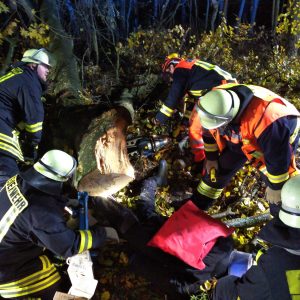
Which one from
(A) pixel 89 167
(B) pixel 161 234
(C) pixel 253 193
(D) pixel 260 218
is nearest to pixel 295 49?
(C) pixel 253 193

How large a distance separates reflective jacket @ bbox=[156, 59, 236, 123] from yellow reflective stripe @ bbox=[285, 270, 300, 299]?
8.38 ft

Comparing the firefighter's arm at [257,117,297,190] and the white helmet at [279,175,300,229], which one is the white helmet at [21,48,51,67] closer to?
the firefighter's arm at [257,117,297,190]

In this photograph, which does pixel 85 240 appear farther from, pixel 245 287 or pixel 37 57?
pixel 37 57

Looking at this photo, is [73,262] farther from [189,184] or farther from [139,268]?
[189,184]

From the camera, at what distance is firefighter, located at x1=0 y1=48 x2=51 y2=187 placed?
3674 millimetres

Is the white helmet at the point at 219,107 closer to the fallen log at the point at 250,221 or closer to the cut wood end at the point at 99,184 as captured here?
the fallen log at the point at 250,221

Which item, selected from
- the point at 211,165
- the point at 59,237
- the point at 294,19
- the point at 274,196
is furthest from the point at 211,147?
the point at 294,19

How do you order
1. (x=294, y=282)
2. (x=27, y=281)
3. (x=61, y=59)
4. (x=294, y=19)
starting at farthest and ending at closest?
(x=294, y=19) → (x=61, y=59) → (x=27, y=281) → (x=294, y=282)

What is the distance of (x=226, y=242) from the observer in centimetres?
254

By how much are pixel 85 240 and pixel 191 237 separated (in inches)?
37.0

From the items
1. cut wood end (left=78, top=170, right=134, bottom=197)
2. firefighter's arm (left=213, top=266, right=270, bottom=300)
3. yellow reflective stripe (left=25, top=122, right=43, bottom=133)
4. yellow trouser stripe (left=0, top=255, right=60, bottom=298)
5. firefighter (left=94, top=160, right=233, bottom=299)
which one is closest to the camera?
firefighter's arm (left=213, top=266, right=270, bottom=300)

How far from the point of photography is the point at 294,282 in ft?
5.36

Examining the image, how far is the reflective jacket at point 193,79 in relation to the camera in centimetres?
377

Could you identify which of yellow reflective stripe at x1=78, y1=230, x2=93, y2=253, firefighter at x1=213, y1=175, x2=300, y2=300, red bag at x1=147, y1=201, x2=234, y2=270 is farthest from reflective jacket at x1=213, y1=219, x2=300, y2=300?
yellow reflective stripe at x1=78, y1=230, x2=93, y2=253
